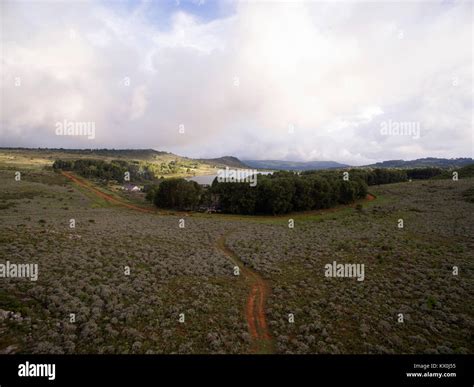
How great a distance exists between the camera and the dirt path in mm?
11188

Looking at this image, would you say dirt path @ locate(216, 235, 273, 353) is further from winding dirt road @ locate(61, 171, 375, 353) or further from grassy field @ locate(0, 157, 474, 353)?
grassy field @ locate(0, 157, 474, 353)

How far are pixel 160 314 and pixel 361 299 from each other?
12.5 meters

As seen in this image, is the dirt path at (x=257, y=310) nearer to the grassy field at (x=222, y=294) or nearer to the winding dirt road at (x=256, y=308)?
the winding dirt road at (x=256, y=308)

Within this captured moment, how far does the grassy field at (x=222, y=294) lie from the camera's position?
35.7ft

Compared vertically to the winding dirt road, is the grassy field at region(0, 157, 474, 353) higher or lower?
higher

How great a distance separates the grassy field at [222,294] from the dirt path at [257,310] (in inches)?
13.8

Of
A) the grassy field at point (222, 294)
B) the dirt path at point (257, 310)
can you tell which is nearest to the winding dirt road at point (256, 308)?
the dirt path at point (257, 310)

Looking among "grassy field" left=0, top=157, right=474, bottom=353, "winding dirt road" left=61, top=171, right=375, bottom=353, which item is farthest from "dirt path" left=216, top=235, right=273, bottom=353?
"grassy field" left=0, top=157, right=474, bottom=353

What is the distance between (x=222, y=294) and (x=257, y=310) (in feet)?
8.87

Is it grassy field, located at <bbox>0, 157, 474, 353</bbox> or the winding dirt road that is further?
the winding dirt road

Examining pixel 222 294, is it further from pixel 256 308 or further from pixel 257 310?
pixel 257 310

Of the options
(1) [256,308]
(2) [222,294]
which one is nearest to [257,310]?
(1) [256,308]

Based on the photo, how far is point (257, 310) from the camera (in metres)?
14.1

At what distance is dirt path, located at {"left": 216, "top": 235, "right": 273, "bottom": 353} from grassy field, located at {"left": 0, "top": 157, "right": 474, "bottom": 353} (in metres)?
0.35
